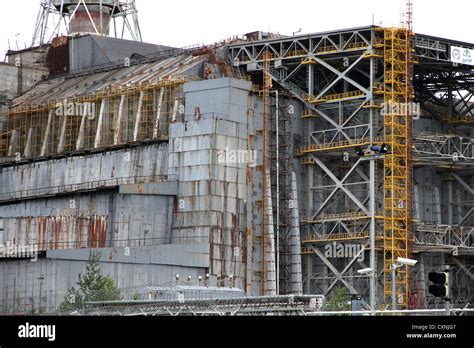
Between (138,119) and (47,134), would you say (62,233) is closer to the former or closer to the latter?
(138,119)

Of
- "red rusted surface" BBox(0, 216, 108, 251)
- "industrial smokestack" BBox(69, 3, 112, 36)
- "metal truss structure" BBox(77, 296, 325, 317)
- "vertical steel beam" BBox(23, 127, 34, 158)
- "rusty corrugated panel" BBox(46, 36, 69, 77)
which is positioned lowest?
"metal truss structure" BBox(77, 296, 325, 317)

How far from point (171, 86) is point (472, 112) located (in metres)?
34.9

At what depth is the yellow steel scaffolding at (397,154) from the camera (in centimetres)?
14162

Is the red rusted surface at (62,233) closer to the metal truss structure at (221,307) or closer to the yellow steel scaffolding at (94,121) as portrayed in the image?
the yellow steel scaffolding at (94,121)

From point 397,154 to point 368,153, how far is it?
2613 millimetres

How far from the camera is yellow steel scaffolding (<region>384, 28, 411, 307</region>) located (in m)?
142

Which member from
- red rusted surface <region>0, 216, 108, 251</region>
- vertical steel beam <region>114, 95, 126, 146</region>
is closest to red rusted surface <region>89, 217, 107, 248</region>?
red rusted surface <region>0, 216, 108, 251</region>

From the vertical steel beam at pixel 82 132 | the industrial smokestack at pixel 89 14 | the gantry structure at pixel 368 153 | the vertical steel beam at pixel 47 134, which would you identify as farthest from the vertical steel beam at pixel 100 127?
the industrial smokestack at pixel 89 14

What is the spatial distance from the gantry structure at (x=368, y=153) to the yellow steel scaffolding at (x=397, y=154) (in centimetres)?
9

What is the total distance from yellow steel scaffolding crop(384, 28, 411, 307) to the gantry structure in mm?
90

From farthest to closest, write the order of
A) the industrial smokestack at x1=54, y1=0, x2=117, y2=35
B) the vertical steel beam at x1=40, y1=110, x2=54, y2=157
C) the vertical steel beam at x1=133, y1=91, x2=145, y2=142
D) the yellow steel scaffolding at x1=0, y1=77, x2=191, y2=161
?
1. the industrial smokestack at x1=54, y1=0, x2=117, y2=35
2. the vertical steel beam at x1=40, y1=110, x2=54, y2=157
3. the vertical steel beam at x1=133, y1=91, x2=145, y2=142
4. the yellow steel scaffolding at x1=0, y1=77, x2=191, y2=161

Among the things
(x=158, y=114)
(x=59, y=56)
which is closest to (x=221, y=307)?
(x=158, y=114)

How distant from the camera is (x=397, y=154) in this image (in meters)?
143

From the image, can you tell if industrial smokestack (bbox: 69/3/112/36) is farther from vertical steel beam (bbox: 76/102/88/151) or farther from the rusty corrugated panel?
vertical steel beam (bbox: 76/102/88/151)
